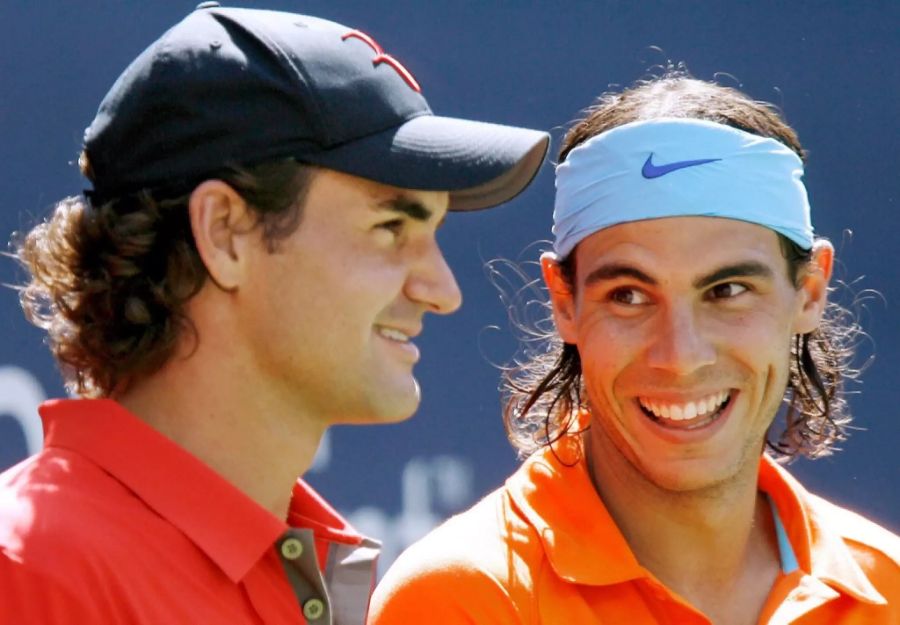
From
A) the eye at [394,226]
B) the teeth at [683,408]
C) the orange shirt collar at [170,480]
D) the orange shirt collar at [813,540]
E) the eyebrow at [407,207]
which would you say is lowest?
the orange shirt collar at [170,480]

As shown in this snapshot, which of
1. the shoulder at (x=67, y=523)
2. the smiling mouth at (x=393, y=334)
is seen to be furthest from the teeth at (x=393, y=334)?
the shoulder at (x=67, y=523)

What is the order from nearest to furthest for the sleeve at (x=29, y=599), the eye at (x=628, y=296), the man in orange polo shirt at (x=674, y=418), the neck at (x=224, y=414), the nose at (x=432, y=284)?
the sleeve at (x=29, y=599), the neck at (x=224, y=414), the nose at (x=432, y=284), the man in orange polo shirt at (x=674, y=418), the eye at (x=628, y=296)

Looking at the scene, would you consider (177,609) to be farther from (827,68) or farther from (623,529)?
(827,68)

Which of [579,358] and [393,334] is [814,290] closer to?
[579,358]

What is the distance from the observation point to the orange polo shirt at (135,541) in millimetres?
1526

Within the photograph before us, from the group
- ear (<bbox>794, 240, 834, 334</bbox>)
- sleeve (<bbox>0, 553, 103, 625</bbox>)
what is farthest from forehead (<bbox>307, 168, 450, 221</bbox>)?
ear (<bbox>794, 240, 834, 334</bbox>)

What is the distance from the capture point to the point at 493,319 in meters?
3.36

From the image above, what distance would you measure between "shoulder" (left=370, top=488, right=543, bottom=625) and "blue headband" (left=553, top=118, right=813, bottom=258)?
46cm

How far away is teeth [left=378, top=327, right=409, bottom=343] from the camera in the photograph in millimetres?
1904

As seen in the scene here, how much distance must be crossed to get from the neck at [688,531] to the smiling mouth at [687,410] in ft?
0.29

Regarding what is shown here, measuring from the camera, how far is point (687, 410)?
244cm

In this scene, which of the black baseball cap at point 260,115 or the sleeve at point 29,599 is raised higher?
the black baseball cap at point 260,115

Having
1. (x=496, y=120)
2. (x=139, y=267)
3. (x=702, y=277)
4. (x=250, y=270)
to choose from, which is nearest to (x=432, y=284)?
(x=250, y=270)

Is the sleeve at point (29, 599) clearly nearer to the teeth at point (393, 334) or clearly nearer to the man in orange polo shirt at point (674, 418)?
the teeth at point (393, 334)
